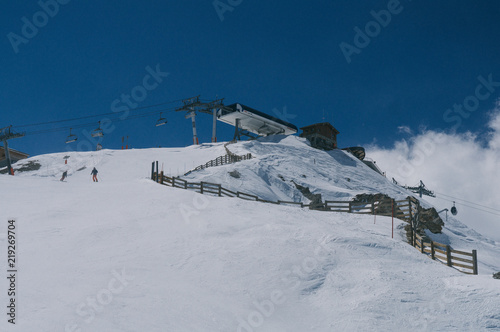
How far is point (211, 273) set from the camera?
12305 millimetres

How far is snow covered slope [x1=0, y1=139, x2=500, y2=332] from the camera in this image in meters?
9.52

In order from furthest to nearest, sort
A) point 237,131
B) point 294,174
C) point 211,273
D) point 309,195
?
1. point 237,131
2. point 294,174
3. point 309,195
4. point 211,273

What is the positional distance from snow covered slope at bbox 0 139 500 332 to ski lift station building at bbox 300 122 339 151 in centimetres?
4269

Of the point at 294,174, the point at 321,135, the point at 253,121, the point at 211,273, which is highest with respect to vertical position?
the point at 253,121

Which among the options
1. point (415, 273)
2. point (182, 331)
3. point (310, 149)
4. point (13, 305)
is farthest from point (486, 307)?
point (310, 149)

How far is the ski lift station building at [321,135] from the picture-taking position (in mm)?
64938

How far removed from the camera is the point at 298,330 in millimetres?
9781

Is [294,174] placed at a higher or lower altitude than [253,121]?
lower

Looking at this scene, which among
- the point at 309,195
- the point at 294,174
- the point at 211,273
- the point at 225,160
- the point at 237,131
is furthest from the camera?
the point at 237,131

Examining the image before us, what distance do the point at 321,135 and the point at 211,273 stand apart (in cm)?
5611

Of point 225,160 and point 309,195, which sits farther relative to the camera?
point 225,160

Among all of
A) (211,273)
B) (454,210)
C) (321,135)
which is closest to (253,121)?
(321,135)

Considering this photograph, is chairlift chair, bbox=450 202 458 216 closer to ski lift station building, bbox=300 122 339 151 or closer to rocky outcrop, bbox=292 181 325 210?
rocky outcrop, bbox=292 181 325 210

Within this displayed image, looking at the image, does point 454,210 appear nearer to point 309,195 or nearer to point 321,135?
point 309,195
